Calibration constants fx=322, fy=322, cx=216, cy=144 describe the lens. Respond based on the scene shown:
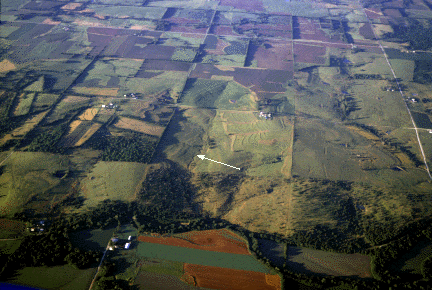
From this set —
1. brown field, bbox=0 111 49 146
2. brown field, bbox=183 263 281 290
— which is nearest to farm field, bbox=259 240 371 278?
brown field, bbox=183 263 281 290

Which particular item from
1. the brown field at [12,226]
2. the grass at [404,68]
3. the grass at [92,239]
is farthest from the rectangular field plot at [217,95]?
the grass at [404,68]

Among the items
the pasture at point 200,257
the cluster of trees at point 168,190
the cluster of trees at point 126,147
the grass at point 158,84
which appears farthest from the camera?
the grass at point 158,84

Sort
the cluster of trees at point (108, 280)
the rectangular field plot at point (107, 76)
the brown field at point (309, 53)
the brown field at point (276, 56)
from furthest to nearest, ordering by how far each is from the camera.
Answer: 1. the brown field at point (309, 53)
2. the brown field at point (276, 56)
3. the rectangular field plot at point (107, 76)
4. the cluster of trees at point (108, 280)

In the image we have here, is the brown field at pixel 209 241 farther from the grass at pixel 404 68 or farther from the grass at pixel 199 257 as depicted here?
the grass at pixel 404 68

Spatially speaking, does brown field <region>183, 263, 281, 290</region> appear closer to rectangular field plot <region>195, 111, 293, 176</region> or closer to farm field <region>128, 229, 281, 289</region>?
farm field <region>128, 229, 281, 289</region>

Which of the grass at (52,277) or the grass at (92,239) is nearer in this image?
the grass at (52,277)

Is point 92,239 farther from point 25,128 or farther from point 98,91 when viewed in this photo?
point 98,91

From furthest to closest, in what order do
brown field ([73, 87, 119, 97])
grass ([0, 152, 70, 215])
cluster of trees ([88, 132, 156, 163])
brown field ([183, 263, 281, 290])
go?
brown field ([73, 87, 119, 97]) → cluster of trees ([88, 132, 156, 163]) → grass ([0, 152, 70, 215]) → brown field ([183, 263, 281, 290])
